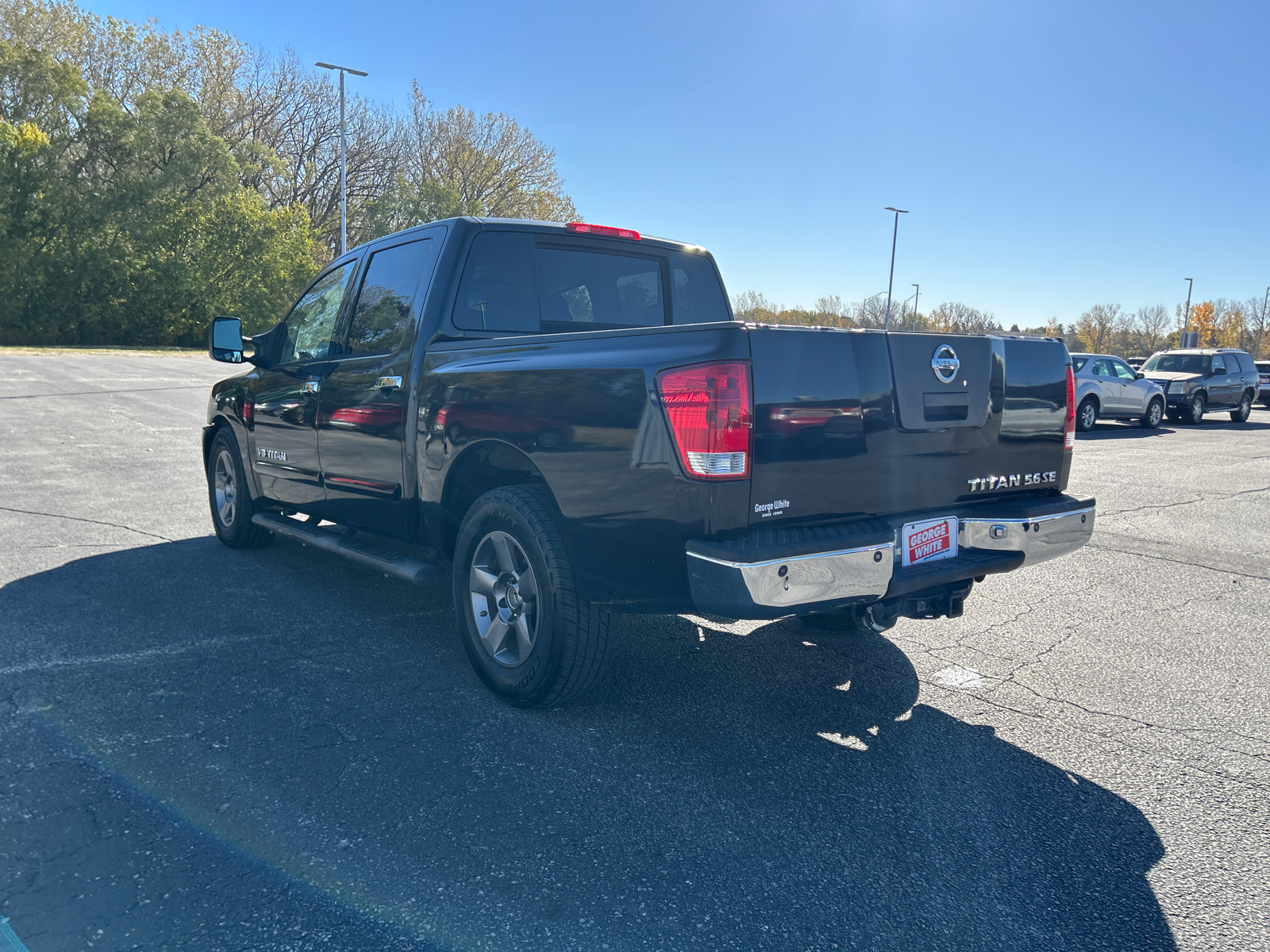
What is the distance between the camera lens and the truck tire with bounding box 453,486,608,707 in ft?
11.6

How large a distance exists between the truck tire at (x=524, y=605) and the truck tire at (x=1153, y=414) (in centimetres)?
2135

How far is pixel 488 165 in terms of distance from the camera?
48938mm

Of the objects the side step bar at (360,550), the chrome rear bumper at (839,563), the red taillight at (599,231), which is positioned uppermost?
the red taillight at (599,231)

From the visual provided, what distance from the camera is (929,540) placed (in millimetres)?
3539

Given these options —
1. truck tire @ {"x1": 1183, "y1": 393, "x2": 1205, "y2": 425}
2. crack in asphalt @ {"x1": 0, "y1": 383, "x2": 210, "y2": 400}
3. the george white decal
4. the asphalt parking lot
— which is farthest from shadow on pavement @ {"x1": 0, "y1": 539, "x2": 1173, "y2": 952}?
truck tire @ {"x1": 1183, "y1": 393, "x2": 1205, "y2": 425}

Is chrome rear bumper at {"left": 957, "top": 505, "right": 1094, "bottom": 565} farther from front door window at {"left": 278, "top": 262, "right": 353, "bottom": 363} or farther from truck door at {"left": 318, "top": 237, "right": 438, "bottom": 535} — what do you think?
front door window at {"left": 278, "top": 262, "right": 353, "bottom": 363}

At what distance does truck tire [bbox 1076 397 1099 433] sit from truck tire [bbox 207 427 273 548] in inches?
740

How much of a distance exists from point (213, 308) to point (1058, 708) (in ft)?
155

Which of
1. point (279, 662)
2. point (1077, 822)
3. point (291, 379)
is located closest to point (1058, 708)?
point (1077, 822)

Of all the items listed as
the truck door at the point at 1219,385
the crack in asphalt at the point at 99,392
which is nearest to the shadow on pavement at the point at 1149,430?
the truck door at the point at 1219,385

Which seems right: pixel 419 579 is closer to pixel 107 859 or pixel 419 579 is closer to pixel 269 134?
pixel 107 859

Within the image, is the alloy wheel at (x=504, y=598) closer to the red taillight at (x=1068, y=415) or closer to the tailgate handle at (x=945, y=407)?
the tailgate handle at (x=945, y=407)

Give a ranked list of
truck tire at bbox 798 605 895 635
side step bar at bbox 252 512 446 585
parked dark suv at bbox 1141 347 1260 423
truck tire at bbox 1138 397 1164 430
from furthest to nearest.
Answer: parked dark suv at bbox 1141 347 1260 423 → truck tire at bbox 1138 397 1164 430 → truck tire at bbox 798 605 895 635 → side step bar at bbox 252 512 446 585

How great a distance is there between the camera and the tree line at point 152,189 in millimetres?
41531
